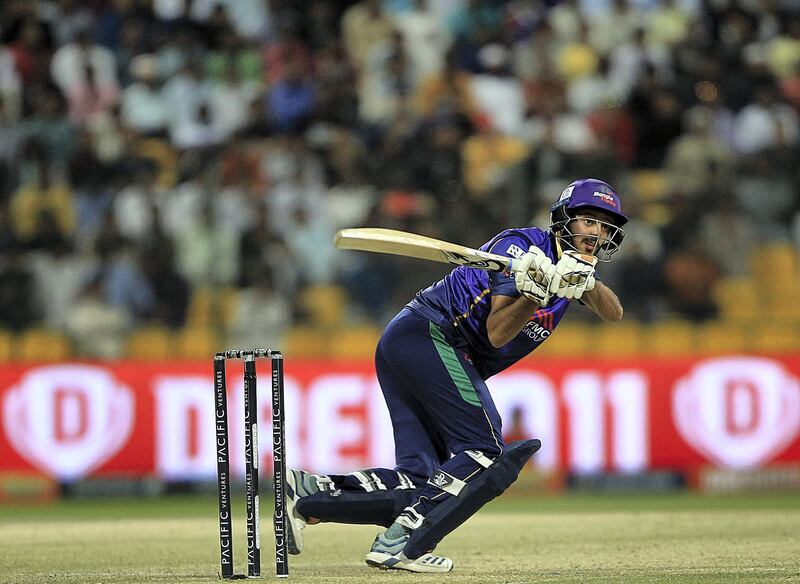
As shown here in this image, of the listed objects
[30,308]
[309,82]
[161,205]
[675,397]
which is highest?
[309,82]

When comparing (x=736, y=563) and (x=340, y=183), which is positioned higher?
(x=340, y=183)

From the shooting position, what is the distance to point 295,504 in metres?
6.58

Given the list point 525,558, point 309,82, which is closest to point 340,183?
point 309,82

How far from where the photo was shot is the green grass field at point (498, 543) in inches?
258

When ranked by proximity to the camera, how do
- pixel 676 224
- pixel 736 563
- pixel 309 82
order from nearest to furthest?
pixel 736 563 → pixel 676 224 → pixel 309 82

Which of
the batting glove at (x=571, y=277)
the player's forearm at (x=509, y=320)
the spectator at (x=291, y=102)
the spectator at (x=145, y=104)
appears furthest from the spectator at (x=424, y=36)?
the batting glove at (x=571, y=277)

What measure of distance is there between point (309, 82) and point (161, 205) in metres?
2.48

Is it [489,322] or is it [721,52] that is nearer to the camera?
[489,322]

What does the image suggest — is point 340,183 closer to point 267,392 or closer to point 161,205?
point 161,205

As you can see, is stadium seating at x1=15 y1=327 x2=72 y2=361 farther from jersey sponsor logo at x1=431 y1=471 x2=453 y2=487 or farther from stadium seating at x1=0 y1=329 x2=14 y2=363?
jersey sponsor logo at x1=431 y1=471 x2=453 y2=487

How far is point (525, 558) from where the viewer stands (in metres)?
7.48

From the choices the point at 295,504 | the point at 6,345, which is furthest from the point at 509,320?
the point at 6,345

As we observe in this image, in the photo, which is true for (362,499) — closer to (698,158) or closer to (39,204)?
(39,204)

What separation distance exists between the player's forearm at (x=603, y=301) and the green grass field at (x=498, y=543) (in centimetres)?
122
